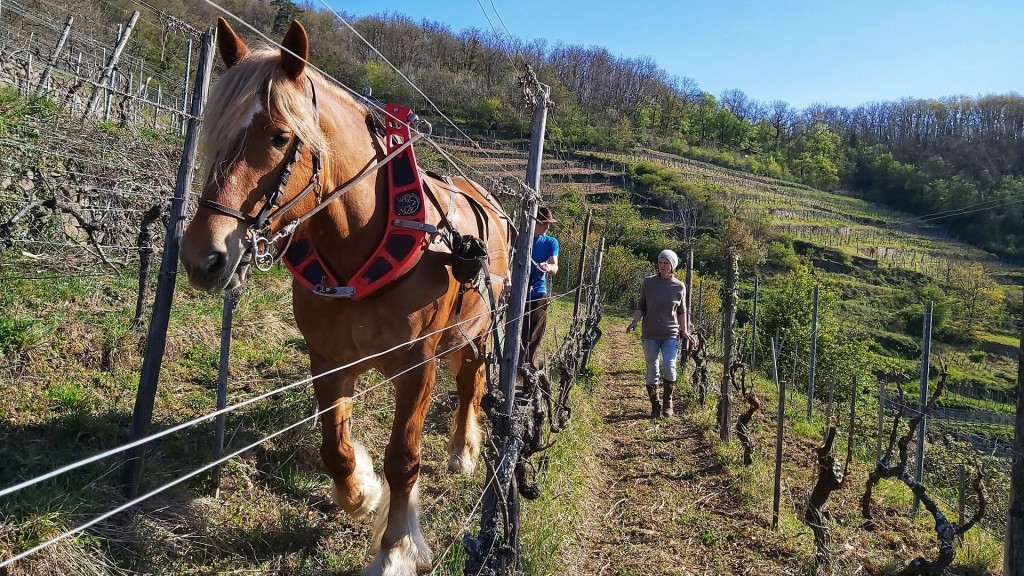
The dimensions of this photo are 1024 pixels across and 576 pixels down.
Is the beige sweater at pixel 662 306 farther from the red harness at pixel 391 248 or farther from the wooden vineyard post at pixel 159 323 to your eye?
the wooden vineyard post at pixel 159 323

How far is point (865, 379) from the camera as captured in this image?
2048 centimetres

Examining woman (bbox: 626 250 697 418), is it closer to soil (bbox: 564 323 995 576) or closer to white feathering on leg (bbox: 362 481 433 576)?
soil (bbox: 564 323 995 576)

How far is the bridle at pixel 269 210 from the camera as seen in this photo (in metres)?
1.74

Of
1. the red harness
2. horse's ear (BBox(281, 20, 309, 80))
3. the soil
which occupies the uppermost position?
horse's ear (BBox(281, 20, 309, 80))

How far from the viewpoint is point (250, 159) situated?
181 cm

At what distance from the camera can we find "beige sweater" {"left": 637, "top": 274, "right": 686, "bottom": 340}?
19.9 ft

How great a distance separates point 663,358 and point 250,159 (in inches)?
203

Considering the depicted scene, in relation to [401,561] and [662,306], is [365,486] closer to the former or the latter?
[401,561]

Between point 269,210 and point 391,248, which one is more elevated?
Answer: point 269,210

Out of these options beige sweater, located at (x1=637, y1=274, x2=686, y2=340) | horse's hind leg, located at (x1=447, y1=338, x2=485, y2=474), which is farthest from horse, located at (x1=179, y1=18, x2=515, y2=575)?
beige sweater, located at (x1=637, y1=274, x2=686, y2=340)

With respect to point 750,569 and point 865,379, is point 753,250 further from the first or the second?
point 750,569

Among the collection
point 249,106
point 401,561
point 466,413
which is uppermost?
point 249,106

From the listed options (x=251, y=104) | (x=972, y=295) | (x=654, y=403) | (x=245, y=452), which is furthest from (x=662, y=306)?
(x=972, y=295)

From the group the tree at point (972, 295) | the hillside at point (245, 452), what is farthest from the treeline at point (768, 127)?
the hillside at point (245, 452)
